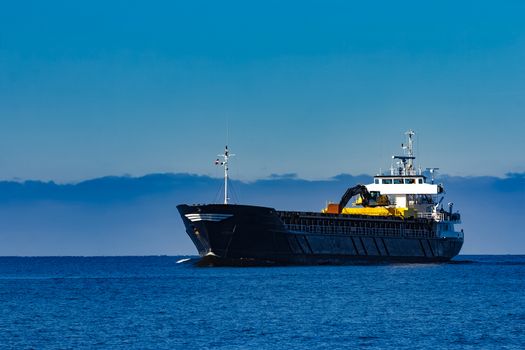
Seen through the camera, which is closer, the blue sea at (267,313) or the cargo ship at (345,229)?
the blue sea at (267,313)

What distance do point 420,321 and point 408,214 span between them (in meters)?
67.0

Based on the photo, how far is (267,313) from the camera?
57.9 m

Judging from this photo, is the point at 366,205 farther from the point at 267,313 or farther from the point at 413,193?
the point at 267,313

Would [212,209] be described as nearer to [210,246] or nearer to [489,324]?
[210,246]

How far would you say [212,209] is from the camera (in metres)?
92.6

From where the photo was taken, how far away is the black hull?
93312 millimetres

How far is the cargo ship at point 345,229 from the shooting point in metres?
93.8

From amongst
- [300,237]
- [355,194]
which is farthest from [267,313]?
[355,194]

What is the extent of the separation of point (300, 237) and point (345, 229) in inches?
329

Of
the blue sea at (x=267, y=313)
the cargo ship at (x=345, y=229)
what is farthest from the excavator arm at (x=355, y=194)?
the blue sea at (x=267, y=313)

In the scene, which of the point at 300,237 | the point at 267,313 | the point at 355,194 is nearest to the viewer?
the point at 267,313

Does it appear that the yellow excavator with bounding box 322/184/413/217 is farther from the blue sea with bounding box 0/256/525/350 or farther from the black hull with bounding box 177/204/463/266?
the blue sea with bounding box 0/256/525/350

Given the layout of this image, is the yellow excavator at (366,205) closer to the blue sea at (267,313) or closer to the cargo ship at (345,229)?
the cargo ship at (345,229)

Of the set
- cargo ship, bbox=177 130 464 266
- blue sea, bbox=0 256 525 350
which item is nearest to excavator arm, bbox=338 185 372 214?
cargo ship, bbox=177 130 464 266
